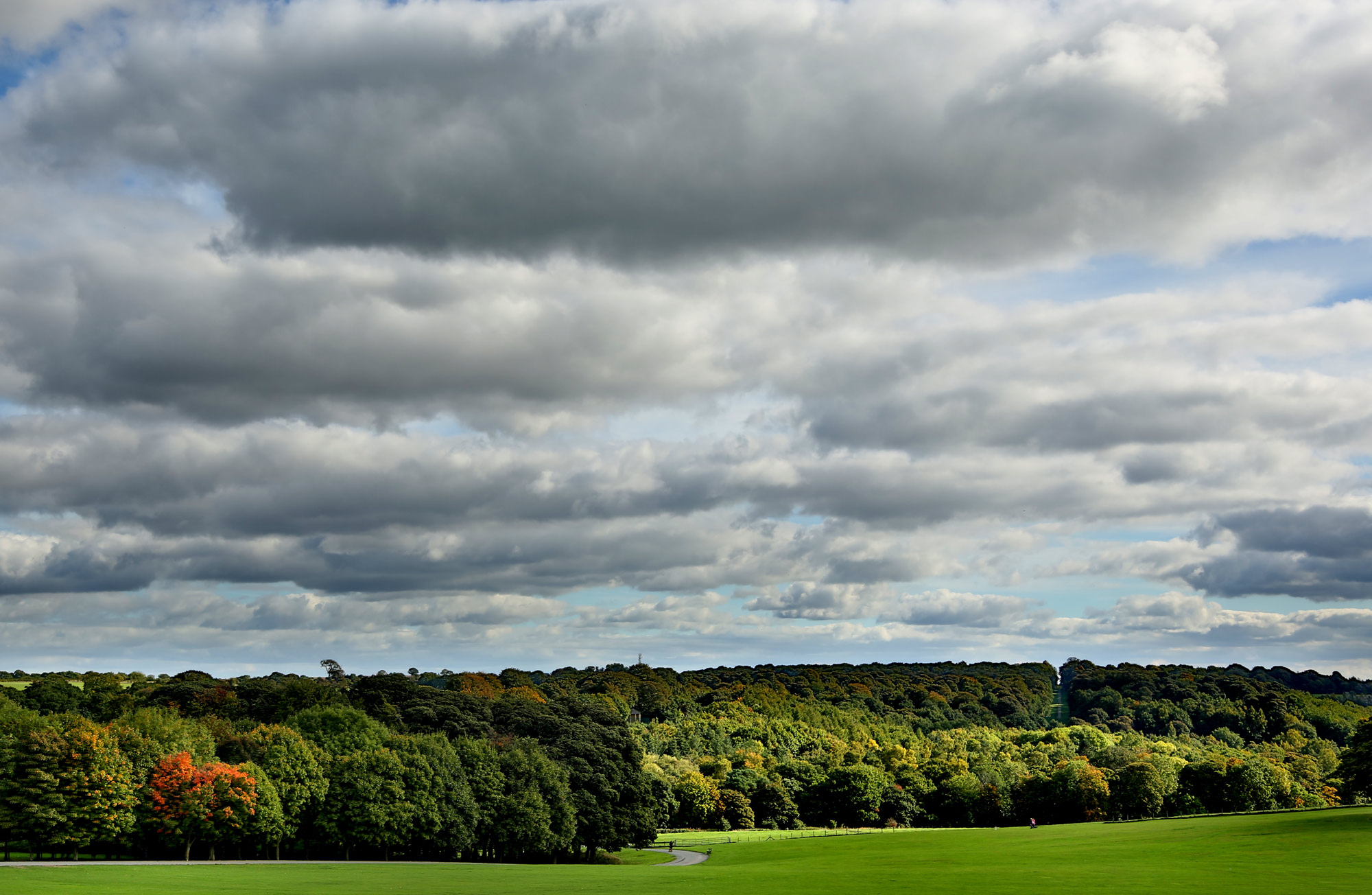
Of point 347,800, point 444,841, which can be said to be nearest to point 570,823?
point 444,841

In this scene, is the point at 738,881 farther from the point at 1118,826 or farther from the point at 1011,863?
the point at 1118,826

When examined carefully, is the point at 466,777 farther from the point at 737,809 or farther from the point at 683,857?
the point at 737,809

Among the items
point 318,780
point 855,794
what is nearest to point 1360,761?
point 855,794

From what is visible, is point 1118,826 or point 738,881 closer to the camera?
point 738,881

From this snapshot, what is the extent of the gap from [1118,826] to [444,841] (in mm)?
70411

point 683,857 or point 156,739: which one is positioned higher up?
point 156,739

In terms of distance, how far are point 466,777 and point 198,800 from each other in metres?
27.5

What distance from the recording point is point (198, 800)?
89250mm

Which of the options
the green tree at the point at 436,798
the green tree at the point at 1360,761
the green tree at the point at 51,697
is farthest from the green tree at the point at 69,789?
the green tree at the point at 1360,761

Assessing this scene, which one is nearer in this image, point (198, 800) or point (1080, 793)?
point (198, 800)

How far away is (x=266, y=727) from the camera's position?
11412 centimetres

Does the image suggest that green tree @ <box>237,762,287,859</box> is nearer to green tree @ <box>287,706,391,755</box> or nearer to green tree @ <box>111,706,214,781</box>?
green tree @ <box>111,706,214,781</box>

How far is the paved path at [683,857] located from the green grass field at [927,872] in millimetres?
3729

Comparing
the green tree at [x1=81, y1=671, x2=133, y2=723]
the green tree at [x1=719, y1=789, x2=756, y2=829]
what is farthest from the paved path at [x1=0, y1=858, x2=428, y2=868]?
the green tree at [x1=719, y1=789, x2=756, y2=829]
